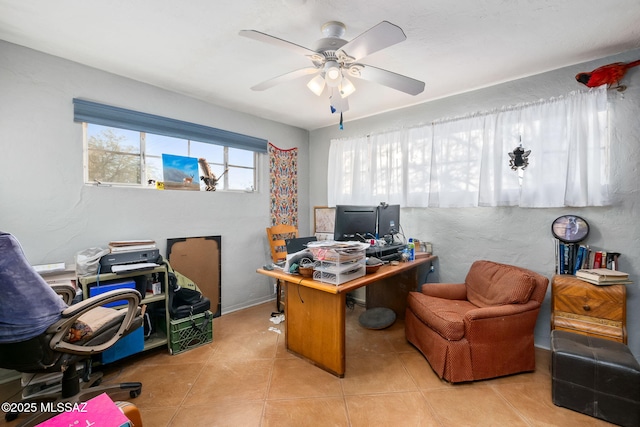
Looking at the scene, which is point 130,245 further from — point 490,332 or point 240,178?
point 490,332

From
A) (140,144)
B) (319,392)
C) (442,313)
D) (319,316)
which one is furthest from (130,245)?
(442,313)

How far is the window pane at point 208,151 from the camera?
3.15 m

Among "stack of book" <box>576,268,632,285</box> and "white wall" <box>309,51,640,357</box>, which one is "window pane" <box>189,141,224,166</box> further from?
"stack of book" <box>576,268,632,285</box>

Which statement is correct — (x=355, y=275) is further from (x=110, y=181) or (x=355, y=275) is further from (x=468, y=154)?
(x=110, y=181)

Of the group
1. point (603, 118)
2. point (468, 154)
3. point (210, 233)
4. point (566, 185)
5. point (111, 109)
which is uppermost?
point (111, 109)

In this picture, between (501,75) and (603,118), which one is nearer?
(603,118)

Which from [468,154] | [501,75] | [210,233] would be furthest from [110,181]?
[501,75]

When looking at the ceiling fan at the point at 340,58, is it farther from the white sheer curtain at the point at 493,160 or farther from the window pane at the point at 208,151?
the window pane at the point at 208,151

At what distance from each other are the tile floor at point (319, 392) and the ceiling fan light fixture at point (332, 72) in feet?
7.33

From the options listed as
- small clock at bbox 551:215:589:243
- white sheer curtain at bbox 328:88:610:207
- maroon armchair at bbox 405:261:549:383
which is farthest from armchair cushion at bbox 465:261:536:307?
white sheer curtain at bbox 328:88:610:207

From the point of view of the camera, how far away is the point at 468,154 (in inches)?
112

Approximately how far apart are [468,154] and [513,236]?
0.92 meters

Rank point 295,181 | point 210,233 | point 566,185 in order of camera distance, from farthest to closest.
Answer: point 295,181 → point 210,233 → point 566,185

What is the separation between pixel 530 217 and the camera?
256 cm
